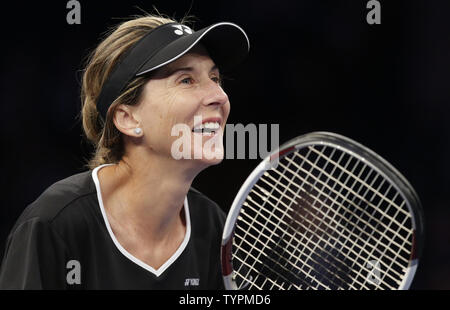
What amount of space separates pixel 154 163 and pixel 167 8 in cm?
167

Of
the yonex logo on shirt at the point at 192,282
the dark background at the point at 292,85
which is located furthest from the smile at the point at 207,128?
the dark background at the point at 292,85

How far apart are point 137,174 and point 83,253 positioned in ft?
1.00

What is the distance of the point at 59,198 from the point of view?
2031 millimetres

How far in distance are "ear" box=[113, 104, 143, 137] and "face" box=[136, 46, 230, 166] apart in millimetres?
22

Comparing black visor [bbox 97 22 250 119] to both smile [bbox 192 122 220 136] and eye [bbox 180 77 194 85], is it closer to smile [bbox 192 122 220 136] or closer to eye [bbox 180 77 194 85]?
eye [bbox 180 77 194 85]

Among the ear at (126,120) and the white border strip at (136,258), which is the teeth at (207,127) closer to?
the ear at (126,120)

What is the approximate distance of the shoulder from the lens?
6.45 feet

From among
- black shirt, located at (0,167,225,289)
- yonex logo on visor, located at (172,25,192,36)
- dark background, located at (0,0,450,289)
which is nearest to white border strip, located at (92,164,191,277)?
black shirt, located at (0,167,225,289)

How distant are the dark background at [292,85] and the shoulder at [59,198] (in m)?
1.50

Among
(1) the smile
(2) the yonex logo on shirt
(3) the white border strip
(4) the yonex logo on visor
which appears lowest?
(2) the yonex logo on shirt

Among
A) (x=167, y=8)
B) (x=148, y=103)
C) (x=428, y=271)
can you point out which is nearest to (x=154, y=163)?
(x=148, y=103)

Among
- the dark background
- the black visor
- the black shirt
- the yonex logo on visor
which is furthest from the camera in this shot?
the dark background

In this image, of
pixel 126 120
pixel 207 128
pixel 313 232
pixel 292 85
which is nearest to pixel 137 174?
pixel 126 120

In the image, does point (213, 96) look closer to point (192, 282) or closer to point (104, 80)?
point (104, 80)
